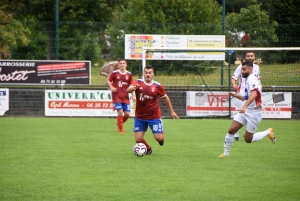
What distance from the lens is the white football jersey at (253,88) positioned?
11.3m

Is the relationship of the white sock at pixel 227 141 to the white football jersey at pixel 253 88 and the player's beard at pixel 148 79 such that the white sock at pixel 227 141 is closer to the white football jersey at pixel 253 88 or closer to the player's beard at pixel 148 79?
the white football jersey at pixel 253 88

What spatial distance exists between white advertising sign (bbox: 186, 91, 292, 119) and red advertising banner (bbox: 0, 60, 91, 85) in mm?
3968

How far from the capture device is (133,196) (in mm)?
7879

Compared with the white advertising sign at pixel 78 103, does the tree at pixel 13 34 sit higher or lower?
higher

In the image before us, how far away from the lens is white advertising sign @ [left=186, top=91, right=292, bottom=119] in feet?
70.3

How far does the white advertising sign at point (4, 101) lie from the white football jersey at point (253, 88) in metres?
11.7

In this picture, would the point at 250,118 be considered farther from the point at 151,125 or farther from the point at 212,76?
the point at 212,76

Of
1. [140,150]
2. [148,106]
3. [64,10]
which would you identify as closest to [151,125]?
[148,106]

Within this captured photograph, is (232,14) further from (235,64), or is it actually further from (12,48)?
(12,48)

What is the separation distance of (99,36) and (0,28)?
385 cm

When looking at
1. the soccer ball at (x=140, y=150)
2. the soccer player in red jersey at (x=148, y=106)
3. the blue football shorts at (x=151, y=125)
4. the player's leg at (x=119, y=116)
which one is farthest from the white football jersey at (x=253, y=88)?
the player's leg at (x=119, y=116)

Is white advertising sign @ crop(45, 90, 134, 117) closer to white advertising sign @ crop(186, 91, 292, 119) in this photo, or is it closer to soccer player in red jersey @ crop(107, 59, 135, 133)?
white advertising sign @ crop(186, 91, 292, 119)

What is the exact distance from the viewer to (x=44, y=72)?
2284 cm

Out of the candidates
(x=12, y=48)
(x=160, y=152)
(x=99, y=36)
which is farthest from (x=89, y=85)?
(x=160, y=152)
